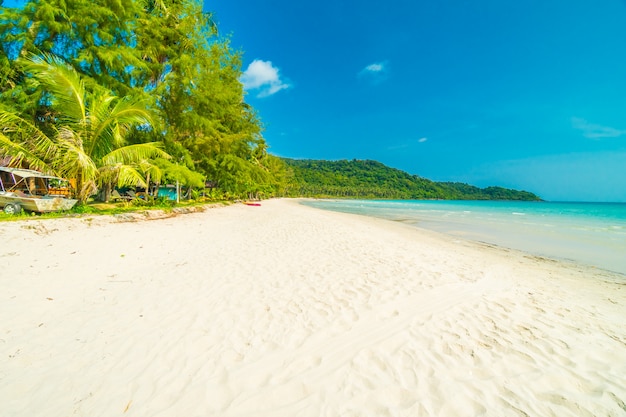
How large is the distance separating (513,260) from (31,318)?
10315 millimetres

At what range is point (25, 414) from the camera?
1728 millimetres

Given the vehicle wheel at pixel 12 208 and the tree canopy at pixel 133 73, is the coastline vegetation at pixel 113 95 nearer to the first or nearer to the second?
the tree canopy at pixel 133 73

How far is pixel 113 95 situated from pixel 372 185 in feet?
400

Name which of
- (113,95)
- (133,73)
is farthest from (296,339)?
(133,73)

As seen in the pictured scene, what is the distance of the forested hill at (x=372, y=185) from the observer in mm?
114750

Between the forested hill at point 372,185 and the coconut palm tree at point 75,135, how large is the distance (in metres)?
89.6

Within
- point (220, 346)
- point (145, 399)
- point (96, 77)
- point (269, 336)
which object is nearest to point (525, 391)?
point (269, 336)

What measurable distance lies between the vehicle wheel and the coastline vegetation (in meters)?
1.48

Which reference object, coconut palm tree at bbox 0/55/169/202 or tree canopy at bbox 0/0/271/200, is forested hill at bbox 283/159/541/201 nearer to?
tree canopy at bbox 0/0/271/200

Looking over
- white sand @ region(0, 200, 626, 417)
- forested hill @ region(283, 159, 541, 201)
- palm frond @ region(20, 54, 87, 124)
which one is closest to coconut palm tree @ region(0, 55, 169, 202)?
palm frond @ region(20, 54, 87, 124)

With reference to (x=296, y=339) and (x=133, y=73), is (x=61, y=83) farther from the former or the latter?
(x=296, y=339)

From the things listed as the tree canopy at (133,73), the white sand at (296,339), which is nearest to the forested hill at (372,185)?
the tree canopy at (133,73)

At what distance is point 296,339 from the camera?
108 inches

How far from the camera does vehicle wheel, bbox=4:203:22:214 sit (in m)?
8.16
